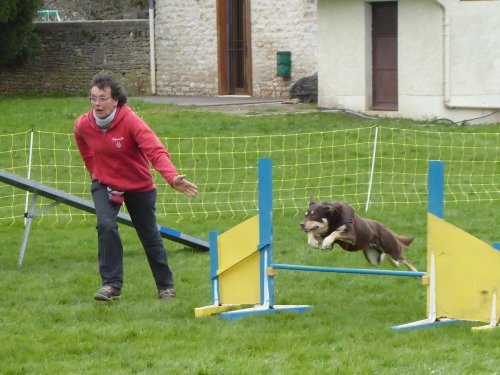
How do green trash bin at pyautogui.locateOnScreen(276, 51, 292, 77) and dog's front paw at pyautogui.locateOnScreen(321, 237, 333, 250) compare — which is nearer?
dog's front paw at pyautogui.locateOnScreen(321, 237, 333, 250)

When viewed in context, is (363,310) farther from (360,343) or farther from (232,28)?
(232,28)

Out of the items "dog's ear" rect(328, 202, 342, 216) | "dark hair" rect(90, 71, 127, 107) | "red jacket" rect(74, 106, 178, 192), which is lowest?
"dog's ear" rect(328, 202, 342, 216)

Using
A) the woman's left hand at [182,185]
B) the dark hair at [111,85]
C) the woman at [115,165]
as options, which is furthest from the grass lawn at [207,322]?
the dark hair at [111,85]

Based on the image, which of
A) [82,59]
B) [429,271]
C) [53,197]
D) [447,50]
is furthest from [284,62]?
[429,271]

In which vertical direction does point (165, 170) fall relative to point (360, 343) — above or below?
above

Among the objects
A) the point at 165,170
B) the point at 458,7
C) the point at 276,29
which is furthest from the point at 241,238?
the point at 276,29

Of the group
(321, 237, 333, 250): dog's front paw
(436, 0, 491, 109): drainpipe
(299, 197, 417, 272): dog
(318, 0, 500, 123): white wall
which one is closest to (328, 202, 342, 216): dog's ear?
(299, 197, 417, 272): dog

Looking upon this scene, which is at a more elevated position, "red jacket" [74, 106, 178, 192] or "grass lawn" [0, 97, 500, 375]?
"red jacket" [74, 106, 178, 192]

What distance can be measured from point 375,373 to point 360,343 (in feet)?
2.47

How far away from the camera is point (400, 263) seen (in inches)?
351

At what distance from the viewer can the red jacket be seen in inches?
318

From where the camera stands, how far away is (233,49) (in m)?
27.9

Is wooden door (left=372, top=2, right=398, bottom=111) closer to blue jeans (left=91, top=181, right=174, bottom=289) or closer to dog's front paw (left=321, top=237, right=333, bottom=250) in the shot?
blue jeans (left=91, top=181, right=174, bottom=289)

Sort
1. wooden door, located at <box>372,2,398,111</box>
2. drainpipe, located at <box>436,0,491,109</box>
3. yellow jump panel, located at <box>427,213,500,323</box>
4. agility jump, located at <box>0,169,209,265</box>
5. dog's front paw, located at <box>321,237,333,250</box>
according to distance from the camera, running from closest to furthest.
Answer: yellow jump panel, located at <box>427,213,500,323</box> < dog's front paw, located at <box>321,237,333,250</box> < agility jump, located at <box>0,169,209,265</box> < drainpipe, located at <box>436,0,491,109</box> < wooden door, located at <box>372,2,398,111</box>
